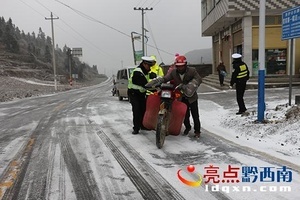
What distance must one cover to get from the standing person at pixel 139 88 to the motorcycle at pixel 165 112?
20.5 inches

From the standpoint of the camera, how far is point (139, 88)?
7684mm

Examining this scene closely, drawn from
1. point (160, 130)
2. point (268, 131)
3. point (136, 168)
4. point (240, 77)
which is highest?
point (240, 77)

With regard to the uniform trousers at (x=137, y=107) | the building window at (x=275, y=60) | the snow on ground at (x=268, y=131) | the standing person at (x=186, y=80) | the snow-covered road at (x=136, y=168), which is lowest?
the snow-covered road at (x=136, y=168)

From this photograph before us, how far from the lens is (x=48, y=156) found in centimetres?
593

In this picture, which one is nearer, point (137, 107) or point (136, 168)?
point (136, 168)

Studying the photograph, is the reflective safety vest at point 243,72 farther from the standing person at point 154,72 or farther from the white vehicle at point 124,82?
the white vehicle at point 124,82

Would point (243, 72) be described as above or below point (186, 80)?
above

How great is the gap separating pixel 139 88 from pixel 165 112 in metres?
1.44

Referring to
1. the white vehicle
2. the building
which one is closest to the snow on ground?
the white vehicle

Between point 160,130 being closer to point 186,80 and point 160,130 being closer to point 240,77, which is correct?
point 186,80

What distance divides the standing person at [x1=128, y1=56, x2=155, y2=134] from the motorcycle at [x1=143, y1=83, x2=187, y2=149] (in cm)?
52

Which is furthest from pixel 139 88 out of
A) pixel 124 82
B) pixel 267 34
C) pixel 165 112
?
pixel 267 34

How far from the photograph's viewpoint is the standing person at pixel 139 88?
765 centimetres

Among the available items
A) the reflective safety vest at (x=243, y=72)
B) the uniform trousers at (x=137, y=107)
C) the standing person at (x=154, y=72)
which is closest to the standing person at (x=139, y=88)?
the uniform trousers at (x=137, y=107)
